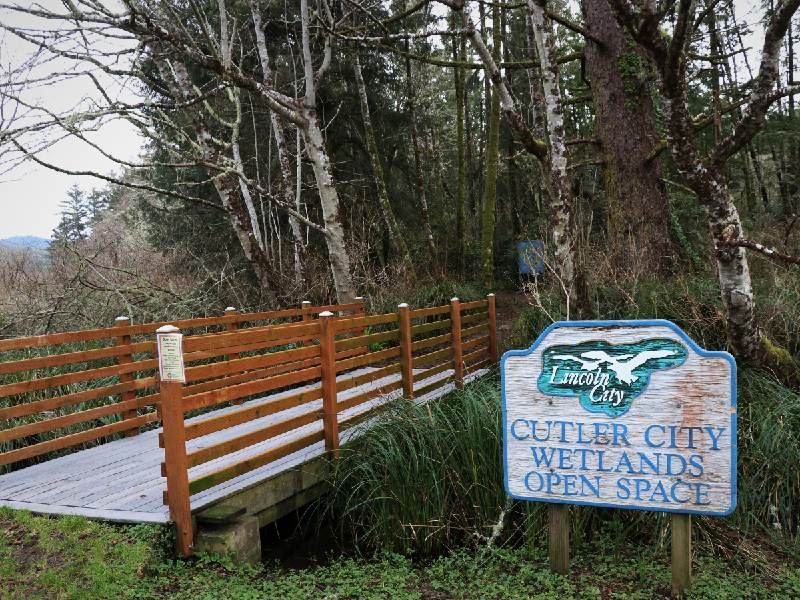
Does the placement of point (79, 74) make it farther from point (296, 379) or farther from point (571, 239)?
point (571, 239)

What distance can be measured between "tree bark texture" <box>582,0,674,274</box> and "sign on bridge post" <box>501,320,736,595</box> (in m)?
6.05

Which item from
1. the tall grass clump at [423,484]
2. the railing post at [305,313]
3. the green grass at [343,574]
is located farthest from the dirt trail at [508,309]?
the green grass at [343,574]

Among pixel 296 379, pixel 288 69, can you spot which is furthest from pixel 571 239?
pixel 288 69

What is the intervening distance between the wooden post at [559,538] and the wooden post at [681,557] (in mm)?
563

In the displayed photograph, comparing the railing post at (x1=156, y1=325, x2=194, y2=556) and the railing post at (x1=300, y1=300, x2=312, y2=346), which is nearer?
the railing post at (x1=156, y1=325, x2=194, y2=556)

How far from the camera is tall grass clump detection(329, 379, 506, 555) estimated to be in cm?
422

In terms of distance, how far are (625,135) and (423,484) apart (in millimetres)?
7092

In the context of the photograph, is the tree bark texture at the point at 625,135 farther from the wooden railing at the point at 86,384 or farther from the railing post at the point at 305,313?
the wooden railing at the point at 86,384

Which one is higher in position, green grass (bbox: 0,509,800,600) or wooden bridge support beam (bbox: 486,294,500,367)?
wooden bridge support beam (bbox: 486,294,500,367)

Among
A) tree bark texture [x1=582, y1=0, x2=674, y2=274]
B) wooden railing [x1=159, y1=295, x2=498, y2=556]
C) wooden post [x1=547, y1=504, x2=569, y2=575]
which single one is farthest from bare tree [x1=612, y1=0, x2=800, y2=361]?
tree bark texture [x1=582, y1=0, x2=674, y2=274]

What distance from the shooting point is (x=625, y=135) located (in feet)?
30.4

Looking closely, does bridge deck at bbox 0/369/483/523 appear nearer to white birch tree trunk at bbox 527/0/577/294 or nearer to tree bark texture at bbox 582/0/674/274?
white birch tree trunk at bbox 527/0/577/294

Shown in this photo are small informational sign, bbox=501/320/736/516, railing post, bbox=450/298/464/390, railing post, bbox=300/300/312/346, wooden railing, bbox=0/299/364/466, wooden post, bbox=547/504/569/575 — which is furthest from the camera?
railing post, bbox=300/300/312/346

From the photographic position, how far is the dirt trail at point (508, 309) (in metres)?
12.3
